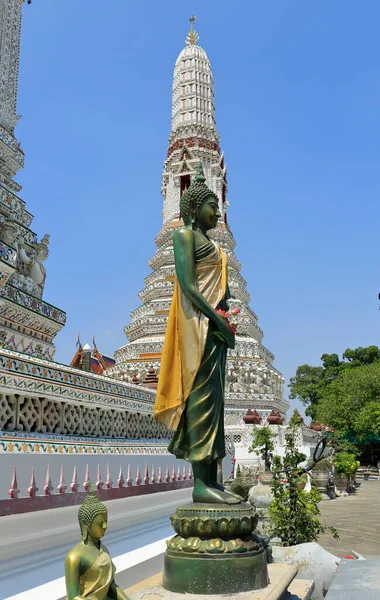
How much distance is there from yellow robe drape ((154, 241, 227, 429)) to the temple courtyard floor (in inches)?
172

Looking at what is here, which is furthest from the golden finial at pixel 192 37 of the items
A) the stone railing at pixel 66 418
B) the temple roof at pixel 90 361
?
the stone railing at pixel 66 418

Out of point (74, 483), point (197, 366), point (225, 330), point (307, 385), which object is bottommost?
Result: point (74, 483)

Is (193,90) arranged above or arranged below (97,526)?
above

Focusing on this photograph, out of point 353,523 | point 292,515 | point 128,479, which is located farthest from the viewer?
point 353,523

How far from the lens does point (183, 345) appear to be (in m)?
3.62

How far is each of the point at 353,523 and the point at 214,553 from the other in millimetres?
7635

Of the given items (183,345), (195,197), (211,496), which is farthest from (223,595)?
(195,197)

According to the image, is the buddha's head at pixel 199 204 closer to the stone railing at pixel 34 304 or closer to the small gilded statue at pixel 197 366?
the small gilded statue at pixel 197 366

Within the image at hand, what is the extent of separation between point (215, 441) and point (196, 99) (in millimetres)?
31167

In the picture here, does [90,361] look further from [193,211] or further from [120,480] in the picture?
[193,211]

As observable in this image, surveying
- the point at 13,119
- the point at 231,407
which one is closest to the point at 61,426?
the point at 13,119

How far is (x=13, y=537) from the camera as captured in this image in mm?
5164

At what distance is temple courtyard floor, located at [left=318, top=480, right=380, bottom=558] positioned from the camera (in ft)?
24.3

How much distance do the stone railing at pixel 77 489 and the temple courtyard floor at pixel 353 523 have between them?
122 inches
